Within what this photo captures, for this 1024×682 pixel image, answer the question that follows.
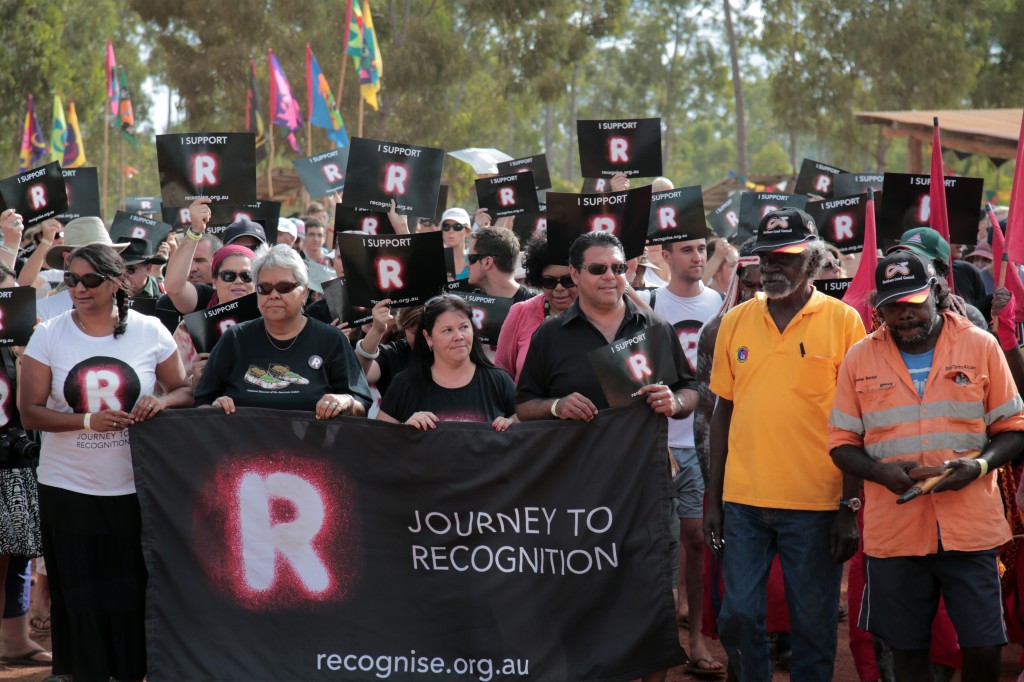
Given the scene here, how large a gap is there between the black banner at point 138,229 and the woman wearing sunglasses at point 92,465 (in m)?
3.85

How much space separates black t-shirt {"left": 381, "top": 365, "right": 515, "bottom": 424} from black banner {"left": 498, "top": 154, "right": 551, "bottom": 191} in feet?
13.9

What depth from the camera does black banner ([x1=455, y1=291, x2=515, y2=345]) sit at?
7.15 m

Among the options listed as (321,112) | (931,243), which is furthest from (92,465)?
(321,112)

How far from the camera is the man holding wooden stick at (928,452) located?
5016 millimetres

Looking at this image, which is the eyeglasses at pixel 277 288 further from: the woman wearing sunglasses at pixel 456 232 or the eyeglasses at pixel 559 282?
the woman wearing sunglasses at pixel 456 232

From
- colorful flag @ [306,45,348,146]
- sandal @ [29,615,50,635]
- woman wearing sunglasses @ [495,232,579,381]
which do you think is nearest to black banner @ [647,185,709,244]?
woman wearing sunglasses @ [495,232,579,381]

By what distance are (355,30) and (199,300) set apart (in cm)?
1415

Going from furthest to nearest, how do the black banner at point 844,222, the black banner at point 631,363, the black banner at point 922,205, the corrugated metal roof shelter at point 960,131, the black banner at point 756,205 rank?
the corrugated metal roof shelter at point 960,131 → the black banner at point 756,205 → the black banner at point 844,222 → the black banner at point 922,205 → the black banner at point 631,363

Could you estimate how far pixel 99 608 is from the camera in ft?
19.3

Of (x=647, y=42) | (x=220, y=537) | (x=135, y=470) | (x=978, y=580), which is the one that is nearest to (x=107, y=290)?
(x=135, y=470)

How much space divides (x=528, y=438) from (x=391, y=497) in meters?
0.70

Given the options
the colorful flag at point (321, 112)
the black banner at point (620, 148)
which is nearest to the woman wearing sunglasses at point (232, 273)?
the black banner at point (620, 148)

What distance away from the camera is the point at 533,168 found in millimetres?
10906

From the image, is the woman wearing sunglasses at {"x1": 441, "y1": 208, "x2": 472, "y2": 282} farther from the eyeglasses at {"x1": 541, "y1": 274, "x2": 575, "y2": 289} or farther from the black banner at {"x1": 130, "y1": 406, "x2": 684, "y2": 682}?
the black banner at {"x1": 130, "y1": 406, "x2": 684, "y2": 682}
